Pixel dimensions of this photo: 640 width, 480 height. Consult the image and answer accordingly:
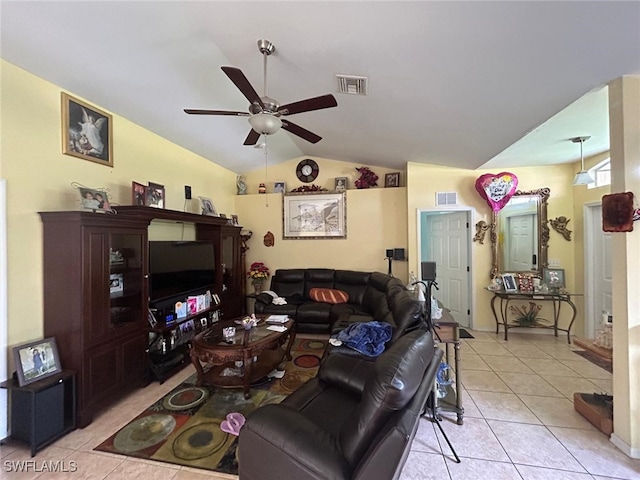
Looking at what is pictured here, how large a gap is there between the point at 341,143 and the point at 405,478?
12.6 feet

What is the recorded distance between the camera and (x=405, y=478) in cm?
169

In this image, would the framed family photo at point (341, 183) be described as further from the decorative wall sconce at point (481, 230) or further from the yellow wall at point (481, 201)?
the decorative wall sconce at point (481, 230)

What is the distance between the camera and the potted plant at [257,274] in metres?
5.02

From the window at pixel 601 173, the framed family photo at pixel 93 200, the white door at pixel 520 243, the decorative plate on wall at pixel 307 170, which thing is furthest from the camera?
the decorative plate on wall at pixel 307 170

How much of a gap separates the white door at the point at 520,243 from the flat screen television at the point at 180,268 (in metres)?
4.61

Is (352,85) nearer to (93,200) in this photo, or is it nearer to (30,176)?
(93,200)

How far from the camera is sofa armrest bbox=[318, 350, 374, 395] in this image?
1.89 metres

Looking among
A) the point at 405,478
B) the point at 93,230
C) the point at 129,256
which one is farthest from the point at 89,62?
the point at 405,478

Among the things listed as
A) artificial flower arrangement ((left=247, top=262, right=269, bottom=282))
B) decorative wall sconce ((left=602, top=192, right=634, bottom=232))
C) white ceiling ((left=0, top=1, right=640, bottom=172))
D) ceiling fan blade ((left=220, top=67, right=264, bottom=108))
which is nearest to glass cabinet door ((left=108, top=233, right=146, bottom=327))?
white ceiling ((left=0, top=1, right=640, bottom=172))

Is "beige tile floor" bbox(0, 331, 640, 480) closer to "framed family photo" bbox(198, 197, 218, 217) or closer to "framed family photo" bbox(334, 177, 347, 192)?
"framed family photo" bbox(198, 197, 218, 217)

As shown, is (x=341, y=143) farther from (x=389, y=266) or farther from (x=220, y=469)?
(x=220, y=469)

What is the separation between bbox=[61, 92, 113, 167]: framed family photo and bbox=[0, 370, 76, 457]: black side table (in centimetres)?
192
